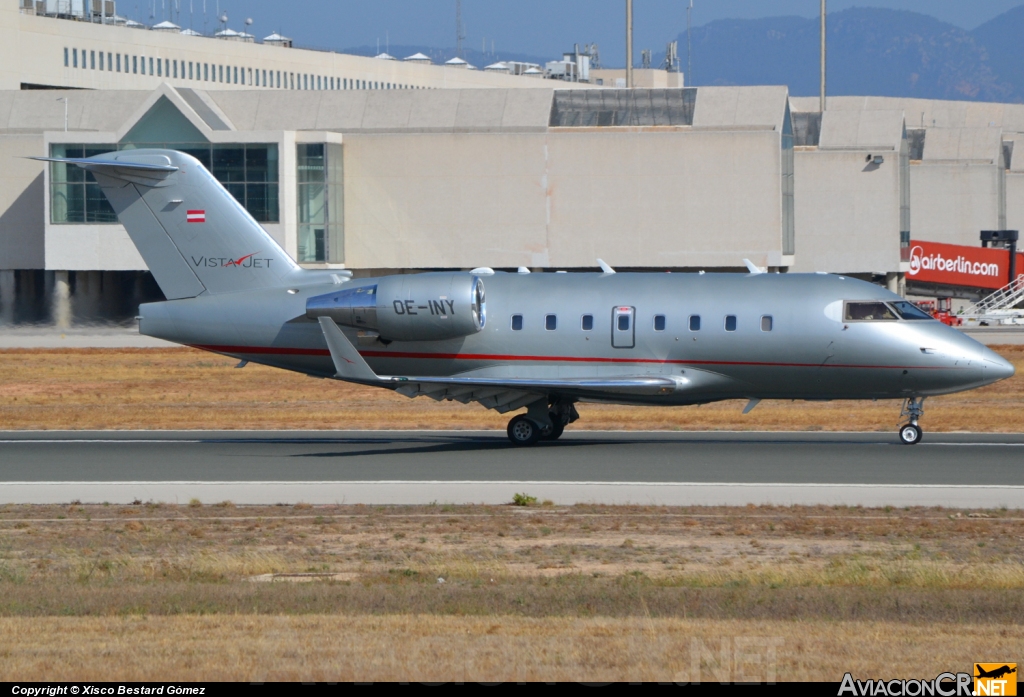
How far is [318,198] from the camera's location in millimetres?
74375

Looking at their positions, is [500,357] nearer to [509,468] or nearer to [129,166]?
[509,468]

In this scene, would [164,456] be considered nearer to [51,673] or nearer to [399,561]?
[399,561]

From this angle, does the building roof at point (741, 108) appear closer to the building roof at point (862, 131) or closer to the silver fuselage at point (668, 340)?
the building roof at point (862, 131)

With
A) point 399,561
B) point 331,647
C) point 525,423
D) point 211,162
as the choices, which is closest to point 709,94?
point 211,162

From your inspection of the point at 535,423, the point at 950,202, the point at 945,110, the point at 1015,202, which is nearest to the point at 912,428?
the point at 535,423

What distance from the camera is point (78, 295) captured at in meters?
75.2

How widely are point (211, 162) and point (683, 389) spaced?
51166mm

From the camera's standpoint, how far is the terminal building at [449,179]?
237 ft

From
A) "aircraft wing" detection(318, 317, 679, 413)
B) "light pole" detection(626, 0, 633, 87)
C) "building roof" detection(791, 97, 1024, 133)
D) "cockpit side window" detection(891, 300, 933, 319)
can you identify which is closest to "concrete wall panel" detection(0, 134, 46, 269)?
"light pole" detection(626, 0, 633, 87)

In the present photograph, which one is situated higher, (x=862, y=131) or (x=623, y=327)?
(x=862, y=131)

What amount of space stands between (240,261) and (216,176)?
4553 cm

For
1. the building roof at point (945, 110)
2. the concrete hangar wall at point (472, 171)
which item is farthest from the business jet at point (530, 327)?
the building roof at point (945, 110)

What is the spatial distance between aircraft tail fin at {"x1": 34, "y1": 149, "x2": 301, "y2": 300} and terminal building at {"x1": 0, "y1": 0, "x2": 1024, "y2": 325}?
4425cm

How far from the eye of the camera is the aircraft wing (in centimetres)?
2436
